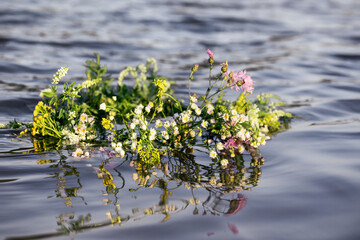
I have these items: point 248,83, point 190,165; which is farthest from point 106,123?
point 248,83

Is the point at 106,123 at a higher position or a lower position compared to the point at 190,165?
higher

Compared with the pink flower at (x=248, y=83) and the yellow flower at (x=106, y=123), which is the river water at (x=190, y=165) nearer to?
the yellow flower at (x=106, y=123)

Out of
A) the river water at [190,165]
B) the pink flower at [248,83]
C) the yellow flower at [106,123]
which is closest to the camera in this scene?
the river water at [190,165]

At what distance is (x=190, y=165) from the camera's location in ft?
15.6

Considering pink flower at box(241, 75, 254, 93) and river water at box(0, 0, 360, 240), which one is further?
pink flower at box(241, 75, 254, 93)

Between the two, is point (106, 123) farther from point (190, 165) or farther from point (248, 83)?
point (248, 83)

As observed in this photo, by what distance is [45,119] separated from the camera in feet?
16.3

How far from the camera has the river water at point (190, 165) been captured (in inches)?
139

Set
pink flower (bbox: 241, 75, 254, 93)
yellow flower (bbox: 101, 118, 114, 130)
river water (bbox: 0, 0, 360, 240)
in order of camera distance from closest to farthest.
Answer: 1. river water (bbox: 0, 0, 360, 240)
2. yellow flower (bbox: 101, 118, 114, 130)
3. pink flower (bbox: 241, 75, 254, 93)

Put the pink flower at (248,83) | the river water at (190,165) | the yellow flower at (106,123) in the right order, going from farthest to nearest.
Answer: the pink flower at (248,83) → the yellow flower at (106,123) → the river water at (190,165)

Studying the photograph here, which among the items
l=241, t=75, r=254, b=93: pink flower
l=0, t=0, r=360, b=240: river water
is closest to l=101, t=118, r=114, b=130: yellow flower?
l=0, t=0, r=360, b=240: river water

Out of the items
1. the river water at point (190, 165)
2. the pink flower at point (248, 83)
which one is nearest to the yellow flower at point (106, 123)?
the river water at point (190, 165)

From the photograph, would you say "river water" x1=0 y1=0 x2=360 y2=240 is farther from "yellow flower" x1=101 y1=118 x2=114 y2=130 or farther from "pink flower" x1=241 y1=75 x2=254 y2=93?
"pink flower" x1=241 y1=75 x2=254 y2=93

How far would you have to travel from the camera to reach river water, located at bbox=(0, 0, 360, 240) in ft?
11.6
